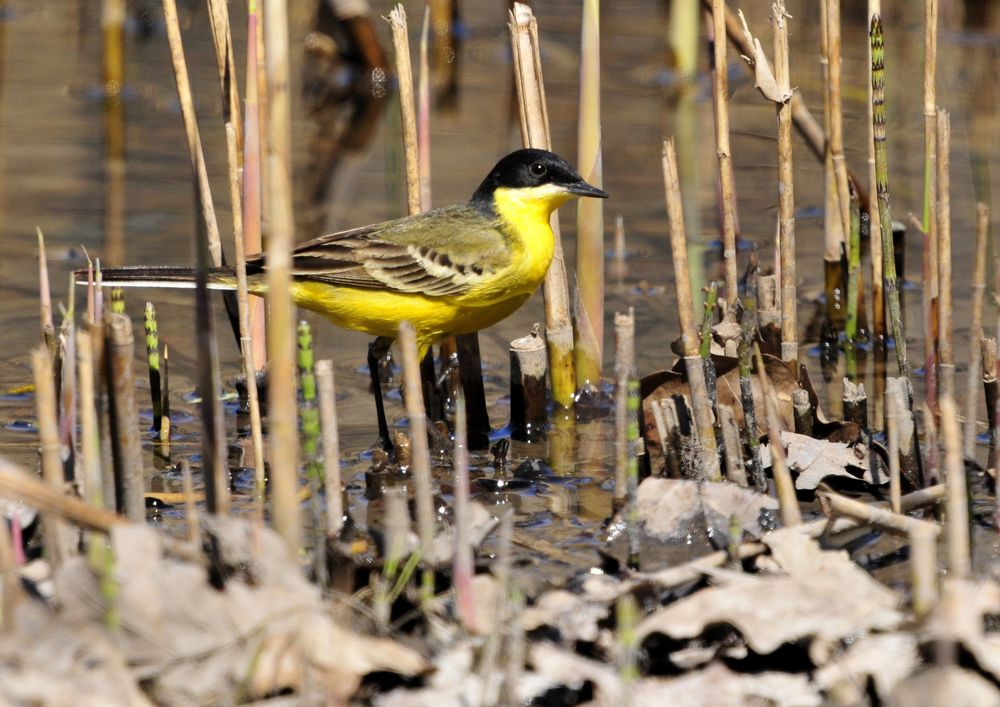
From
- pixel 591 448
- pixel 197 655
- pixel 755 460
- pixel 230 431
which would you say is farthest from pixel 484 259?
pixel 197 655

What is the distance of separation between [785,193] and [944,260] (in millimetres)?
745

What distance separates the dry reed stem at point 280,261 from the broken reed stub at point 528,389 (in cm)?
292

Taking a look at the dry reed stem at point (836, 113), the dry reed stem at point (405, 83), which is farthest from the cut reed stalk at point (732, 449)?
the dry reed stem at point (405, 83)

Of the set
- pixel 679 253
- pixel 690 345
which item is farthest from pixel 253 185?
pixel 690 345

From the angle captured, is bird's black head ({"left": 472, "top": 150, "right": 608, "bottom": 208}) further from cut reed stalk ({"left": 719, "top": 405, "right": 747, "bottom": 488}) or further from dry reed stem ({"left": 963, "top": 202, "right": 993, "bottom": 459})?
dry reed stem ({"left": 963, "top": 202, "right": 993, "bottom": 459})

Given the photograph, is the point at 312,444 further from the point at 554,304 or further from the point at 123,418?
the point at 554,304

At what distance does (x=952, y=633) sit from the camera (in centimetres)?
334

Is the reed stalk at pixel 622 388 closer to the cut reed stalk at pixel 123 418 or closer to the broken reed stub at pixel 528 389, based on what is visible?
the cut reed stalk at pixel 123 418

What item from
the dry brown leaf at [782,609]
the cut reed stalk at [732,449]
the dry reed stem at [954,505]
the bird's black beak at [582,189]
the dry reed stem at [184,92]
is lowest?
the dry brown leaf at [782,609]

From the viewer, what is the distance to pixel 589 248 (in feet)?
21.4

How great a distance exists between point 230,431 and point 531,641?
2.88 m

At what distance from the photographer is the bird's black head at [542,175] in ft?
20.7

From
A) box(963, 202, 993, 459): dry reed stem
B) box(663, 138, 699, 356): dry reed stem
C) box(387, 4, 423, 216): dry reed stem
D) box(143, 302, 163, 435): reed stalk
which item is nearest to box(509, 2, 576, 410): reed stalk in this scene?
box(387, 4, 423, 216): dry reed stem

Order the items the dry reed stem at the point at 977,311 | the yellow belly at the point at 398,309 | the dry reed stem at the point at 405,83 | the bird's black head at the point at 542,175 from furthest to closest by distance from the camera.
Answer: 1. the yellow belly at the point at 398,309
2. the bird's black head at the point at 542,175
3. the dry reed stem at the point at 405,83
4. the dry reed stem at the point at 977,311
